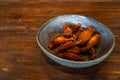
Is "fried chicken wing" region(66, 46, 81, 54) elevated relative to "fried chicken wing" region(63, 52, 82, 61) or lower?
elevated

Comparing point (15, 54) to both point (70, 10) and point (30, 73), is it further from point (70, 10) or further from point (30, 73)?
point (70, 10)

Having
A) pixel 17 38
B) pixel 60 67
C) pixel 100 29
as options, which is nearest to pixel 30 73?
pixel 60 67

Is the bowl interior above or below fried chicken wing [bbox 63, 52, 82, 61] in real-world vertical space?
above

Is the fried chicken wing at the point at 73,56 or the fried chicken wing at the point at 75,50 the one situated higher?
the fried chicken wing at the point at 75,50

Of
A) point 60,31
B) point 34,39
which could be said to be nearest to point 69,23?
point 60,31
